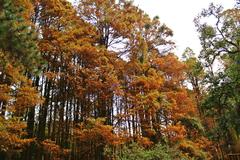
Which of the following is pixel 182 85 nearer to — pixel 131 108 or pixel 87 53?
pixel 131 108

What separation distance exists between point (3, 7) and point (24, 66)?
1611 mm

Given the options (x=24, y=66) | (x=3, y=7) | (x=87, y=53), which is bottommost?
(x=24, y=66)

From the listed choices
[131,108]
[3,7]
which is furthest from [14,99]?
[131,108]

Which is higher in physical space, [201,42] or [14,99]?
[201,42]

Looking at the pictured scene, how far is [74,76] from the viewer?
16422 mm

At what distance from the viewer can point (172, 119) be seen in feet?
57.8

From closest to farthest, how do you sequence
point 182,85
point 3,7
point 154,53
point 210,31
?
point 3,7
point 210,31
point 154,53
point 182,85

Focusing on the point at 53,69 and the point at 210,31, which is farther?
the point at 53,69

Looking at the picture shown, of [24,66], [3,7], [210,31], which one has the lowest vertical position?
[24,66]

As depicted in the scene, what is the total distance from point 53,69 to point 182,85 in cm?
924

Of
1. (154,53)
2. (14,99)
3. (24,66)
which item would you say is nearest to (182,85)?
(154,53)

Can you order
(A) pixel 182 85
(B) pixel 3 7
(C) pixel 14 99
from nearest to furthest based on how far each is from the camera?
(B) pixel 3 7, (C) pixel 14 99, (A) pixel 182 85

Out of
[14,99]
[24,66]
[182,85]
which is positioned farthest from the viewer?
[182,85]

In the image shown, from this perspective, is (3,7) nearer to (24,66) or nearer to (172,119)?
(24,66)
